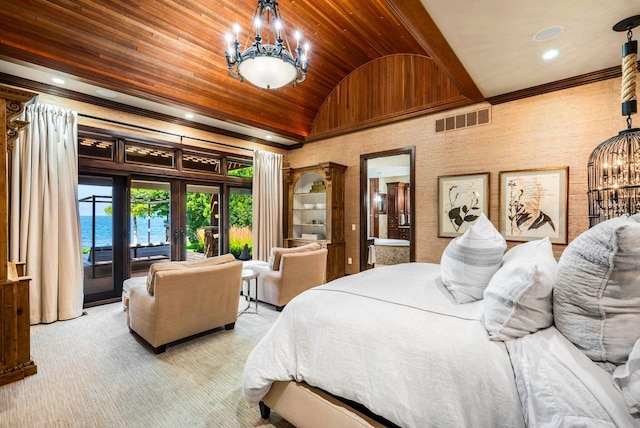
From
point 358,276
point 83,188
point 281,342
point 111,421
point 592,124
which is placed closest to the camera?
point 281,342

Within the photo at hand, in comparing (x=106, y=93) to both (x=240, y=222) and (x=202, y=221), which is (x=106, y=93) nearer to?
(x=202, y=221)

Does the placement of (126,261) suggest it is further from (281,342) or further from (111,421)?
(281,342)

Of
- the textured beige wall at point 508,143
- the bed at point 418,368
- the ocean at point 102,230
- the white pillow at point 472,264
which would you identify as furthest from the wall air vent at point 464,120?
the ocean at point 102,230

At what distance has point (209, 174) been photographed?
530 centimetres

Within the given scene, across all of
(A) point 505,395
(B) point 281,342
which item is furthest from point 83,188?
(A) point 505,395

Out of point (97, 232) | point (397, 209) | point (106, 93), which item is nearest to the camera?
point (106, 93)

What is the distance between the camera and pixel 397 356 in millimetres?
1266

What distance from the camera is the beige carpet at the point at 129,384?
71.7 inches

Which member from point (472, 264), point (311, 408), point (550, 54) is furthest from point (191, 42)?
point (311, 408)

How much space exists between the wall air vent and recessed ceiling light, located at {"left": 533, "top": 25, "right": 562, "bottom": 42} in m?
1.47

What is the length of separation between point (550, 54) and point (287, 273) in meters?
3.66

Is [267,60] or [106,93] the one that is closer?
[267,60]

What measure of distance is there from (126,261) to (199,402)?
3283 mm

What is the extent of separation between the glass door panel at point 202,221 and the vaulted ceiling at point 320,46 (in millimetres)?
1315
